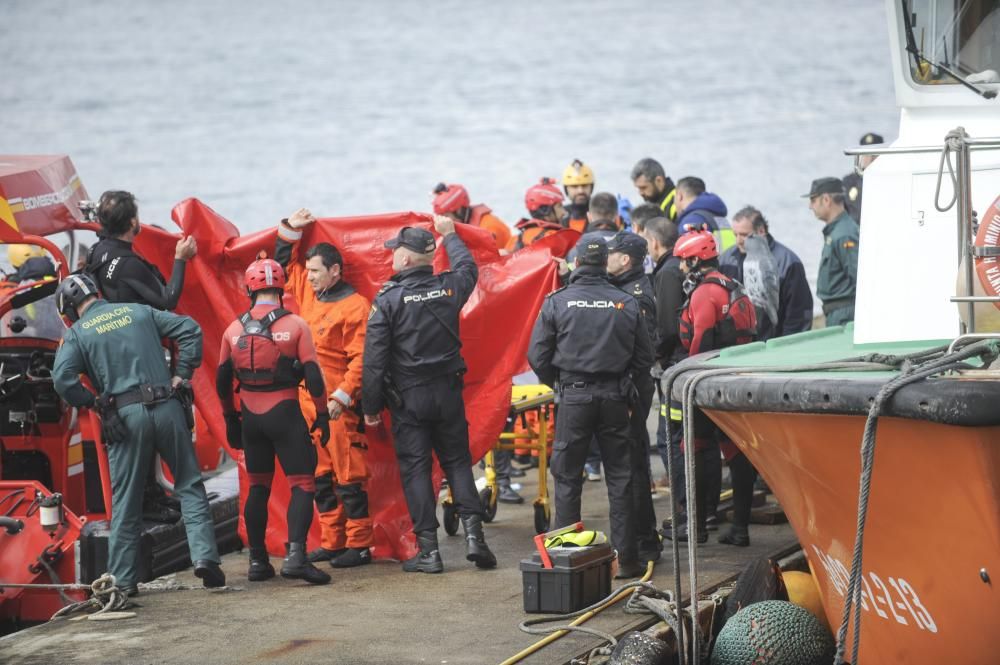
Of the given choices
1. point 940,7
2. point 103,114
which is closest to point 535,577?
point 940,7

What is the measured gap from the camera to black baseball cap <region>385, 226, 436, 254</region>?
819cm

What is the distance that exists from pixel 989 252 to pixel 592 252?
2774mm

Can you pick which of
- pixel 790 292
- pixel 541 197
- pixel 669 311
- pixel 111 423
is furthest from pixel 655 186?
pixel 111 423

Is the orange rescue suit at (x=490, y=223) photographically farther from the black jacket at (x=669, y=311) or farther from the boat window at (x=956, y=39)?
the boat window at (x=956, y=39)

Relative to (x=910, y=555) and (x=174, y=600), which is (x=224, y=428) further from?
(x=910, y=555)

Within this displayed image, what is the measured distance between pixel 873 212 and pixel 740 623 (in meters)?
1.93

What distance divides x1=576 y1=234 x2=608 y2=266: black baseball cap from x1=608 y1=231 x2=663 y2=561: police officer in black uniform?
31 cm

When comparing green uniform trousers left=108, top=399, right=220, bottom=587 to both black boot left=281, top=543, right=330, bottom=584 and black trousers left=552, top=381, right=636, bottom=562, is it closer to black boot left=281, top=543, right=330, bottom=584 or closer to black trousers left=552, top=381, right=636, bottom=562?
black boot left=281, top=543, right=330, bottom=584

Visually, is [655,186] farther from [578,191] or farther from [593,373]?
[593,373]

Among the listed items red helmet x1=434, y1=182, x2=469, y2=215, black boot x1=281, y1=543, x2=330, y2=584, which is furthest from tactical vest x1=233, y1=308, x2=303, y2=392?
red helmet x1=434, y1=182, x2=469, y2=215

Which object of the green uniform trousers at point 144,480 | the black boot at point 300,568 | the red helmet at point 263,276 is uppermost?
the red helmet at point 263,276

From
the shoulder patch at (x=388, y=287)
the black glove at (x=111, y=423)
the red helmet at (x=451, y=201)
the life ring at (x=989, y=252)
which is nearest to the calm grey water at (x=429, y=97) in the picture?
the red helmet at (x=451, y=201)

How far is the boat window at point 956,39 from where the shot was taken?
6.39 meters

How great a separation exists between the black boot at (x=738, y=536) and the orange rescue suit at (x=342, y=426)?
2.15 m
